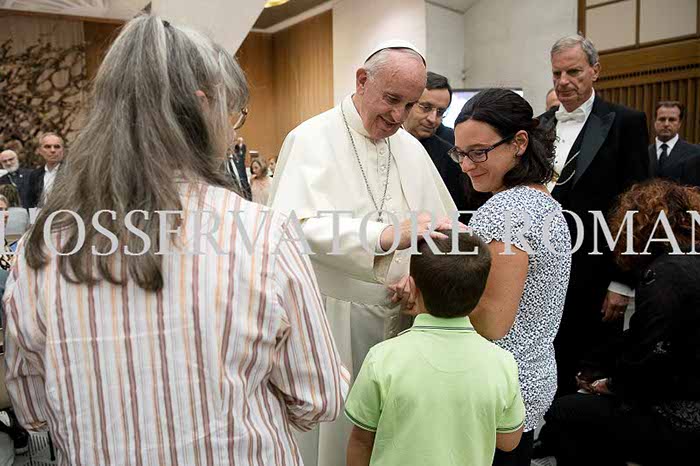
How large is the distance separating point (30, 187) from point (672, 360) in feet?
20.5

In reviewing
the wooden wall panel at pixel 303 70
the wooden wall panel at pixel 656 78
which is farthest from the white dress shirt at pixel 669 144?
the wooden wall panel at pixel 303 70

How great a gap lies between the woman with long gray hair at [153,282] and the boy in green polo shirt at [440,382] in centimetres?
39

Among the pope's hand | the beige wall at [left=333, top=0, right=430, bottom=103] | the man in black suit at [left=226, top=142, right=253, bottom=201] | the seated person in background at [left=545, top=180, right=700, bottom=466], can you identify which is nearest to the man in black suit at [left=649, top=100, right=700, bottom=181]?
the seated person in background at [left=545, top=180, right=700, bottom=466]

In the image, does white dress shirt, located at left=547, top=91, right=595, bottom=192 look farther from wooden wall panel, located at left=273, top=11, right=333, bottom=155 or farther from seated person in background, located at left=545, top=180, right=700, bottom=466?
wooden wall panel, located at left=273, top=11, right=333, bottom=155

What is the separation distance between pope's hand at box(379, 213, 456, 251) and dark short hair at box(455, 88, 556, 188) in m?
0.22

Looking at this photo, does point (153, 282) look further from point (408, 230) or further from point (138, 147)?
point (408, 230)

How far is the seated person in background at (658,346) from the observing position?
6.28 feet

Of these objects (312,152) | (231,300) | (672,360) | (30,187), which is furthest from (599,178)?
(30,187)

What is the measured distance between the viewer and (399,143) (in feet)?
7.12

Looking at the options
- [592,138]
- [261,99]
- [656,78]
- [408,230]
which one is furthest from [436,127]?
[261,99]

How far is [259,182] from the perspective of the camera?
8.96 meters

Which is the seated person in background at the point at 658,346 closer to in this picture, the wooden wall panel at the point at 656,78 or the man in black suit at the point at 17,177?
the wooden wall panel at the point at 656,78

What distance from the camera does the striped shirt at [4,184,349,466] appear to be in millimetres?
888

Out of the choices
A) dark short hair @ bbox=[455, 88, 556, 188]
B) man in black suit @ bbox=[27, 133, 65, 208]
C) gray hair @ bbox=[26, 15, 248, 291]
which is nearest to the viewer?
gray hair @ bbox=[26, 15, 248, 291]
